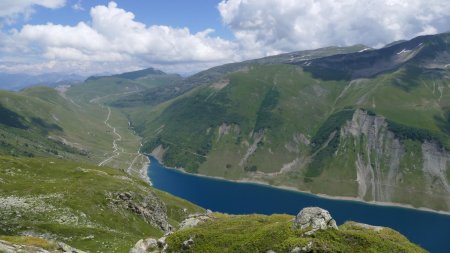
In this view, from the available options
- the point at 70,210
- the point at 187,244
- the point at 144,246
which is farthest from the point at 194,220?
the point at 70,210

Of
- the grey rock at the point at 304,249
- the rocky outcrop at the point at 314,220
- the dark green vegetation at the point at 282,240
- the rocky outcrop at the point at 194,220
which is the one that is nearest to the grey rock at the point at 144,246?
the dark green vegetation at the point at 282,240

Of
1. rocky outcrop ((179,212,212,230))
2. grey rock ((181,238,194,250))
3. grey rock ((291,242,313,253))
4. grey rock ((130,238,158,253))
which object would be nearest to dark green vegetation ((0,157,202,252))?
rocky outcrop ((179,212,212,230))

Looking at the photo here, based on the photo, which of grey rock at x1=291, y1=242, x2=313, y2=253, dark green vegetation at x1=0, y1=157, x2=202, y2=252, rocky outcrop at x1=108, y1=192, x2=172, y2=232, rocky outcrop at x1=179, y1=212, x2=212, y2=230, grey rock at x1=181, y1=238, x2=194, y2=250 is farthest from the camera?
rocky outcrop at x1=108, y1=192, x2=172, y2=232

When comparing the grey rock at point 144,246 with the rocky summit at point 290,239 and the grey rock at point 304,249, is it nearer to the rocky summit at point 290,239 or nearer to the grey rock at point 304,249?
the rocky summit at point 290,239

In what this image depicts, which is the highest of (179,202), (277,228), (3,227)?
(277,228)

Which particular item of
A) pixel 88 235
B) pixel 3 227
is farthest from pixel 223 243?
pixel 3 227

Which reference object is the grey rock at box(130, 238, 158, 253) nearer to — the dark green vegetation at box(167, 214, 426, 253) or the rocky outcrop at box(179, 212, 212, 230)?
the dark green vegetation at box(167, 214, 426, 253)

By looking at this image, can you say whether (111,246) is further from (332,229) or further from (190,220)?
(332,229)
